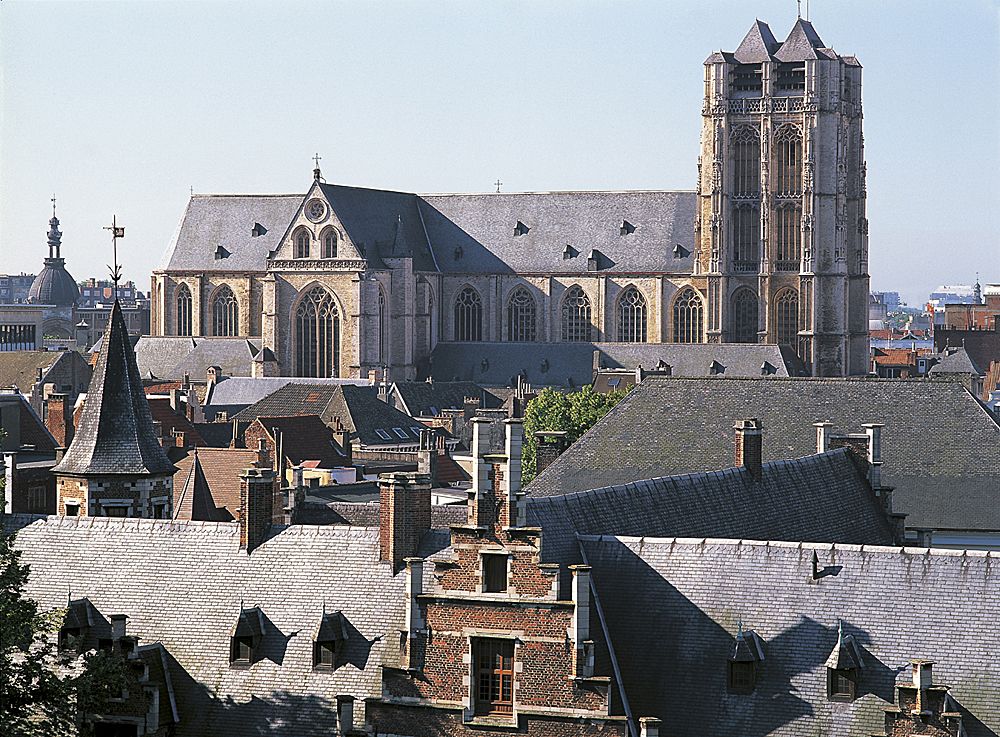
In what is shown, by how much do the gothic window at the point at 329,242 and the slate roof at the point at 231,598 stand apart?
97.3 meters

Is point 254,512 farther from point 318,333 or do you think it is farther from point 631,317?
point 631,317

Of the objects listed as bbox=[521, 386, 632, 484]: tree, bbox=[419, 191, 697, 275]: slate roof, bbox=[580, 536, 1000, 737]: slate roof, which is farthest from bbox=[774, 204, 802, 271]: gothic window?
bbox=[580, 536, 1000, 737]: slate roof

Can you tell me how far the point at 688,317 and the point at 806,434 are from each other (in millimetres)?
80797

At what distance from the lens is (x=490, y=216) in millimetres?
146875

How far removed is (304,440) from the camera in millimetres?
83062

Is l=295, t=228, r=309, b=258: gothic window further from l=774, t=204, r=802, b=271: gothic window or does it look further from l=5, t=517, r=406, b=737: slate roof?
l=5, t=517, r=406, b=737: slate roof

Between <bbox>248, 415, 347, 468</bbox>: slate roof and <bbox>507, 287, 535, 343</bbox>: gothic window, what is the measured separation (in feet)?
191

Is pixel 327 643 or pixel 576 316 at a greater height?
pixel 576 316

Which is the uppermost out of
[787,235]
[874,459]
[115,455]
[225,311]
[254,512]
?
[787,235]

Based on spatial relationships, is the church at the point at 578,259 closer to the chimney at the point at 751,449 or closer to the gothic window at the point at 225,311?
the gothic window at the point at 225,311

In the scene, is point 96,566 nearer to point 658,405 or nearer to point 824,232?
point 658,405

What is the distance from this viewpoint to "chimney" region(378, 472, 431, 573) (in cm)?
3378

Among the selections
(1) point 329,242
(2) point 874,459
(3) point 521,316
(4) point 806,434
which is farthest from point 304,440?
(3) point 521,316

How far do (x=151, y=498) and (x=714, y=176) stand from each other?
91.0 metres
